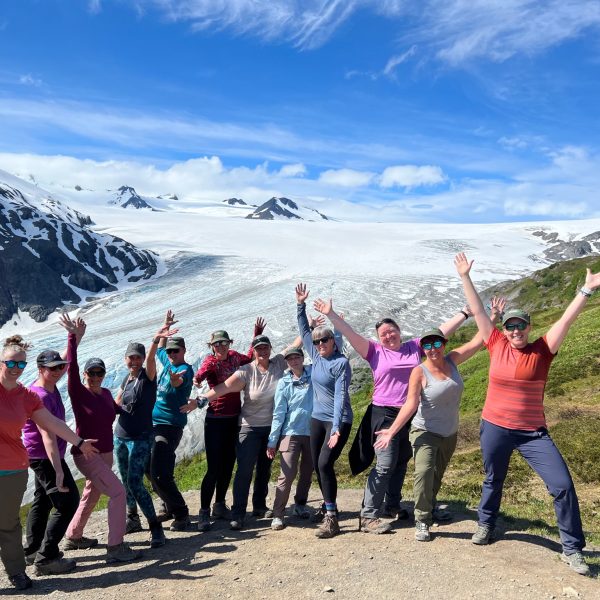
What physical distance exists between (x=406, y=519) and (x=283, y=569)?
7.08 feet

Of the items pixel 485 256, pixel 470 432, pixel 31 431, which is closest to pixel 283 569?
pixel 31 431

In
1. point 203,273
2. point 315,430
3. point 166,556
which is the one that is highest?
point 203,273

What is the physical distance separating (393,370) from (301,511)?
2678 millimetres

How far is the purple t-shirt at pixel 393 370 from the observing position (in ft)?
23.2

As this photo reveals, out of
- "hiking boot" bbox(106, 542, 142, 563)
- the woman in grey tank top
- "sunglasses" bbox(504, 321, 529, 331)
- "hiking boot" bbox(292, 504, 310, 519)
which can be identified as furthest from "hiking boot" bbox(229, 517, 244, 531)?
"sunglasses" bbox(504, 321, 529, 331)

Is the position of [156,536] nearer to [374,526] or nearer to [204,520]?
[204,520]

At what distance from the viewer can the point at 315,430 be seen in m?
7.38

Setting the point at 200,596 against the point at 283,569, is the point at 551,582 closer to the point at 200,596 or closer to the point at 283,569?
the point at 283,569

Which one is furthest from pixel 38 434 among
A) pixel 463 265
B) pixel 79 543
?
pixel 463 265

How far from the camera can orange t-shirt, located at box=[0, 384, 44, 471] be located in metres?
5.84

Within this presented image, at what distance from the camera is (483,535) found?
6574 mm

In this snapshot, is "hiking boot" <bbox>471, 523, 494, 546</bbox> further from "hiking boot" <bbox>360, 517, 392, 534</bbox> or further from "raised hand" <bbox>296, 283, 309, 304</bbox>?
"raised hand" <bbox>296, 283, 309, 304</bbox>

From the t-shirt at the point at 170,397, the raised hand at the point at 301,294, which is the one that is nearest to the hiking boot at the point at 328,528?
the t-shirt at the point at 170,397

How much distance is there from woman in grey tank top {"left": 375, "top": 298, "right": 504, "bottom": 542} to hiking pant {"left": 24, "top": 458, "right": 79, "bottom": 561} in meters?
3.90
